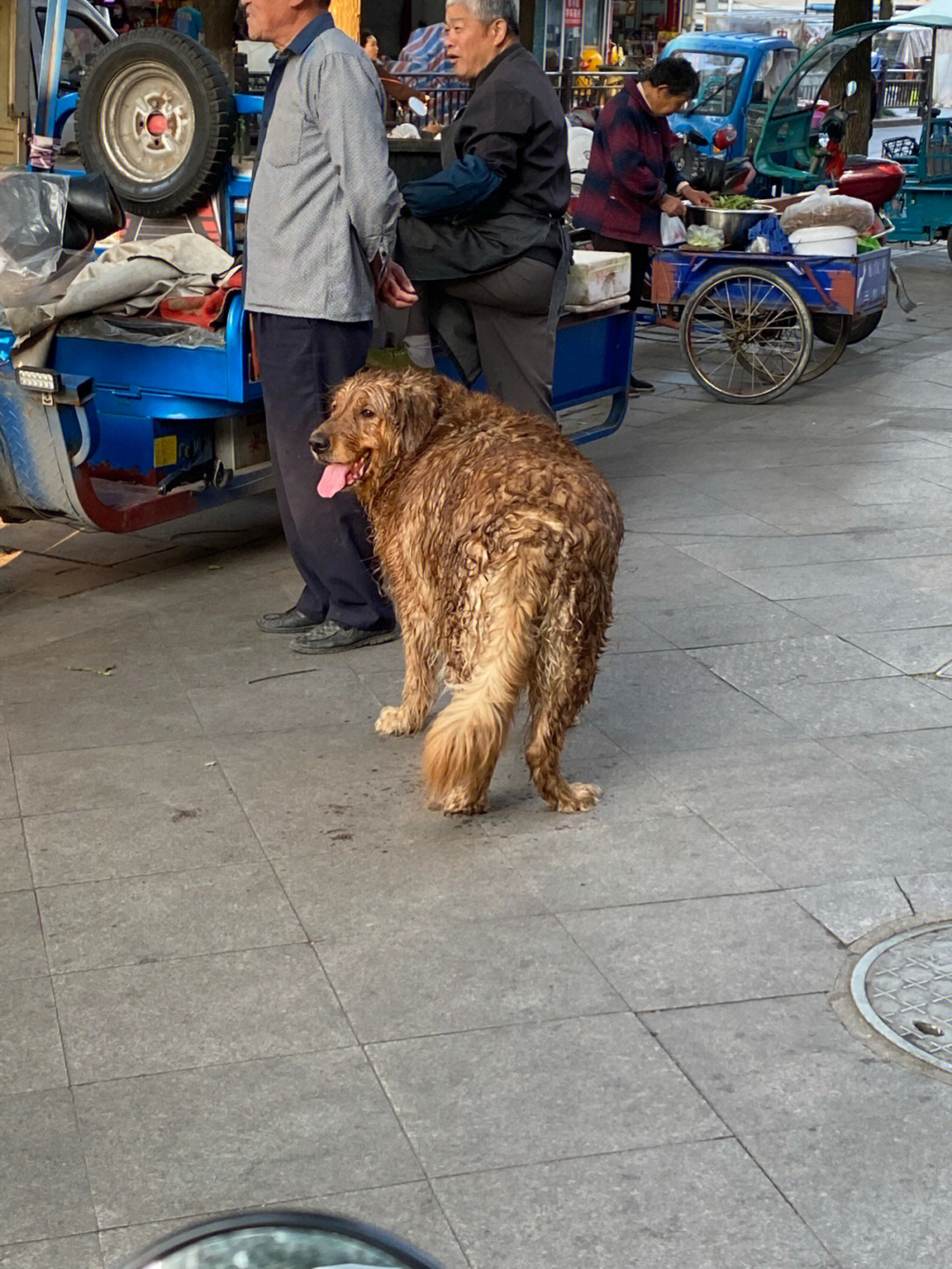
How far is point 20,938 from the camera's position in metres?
3.65

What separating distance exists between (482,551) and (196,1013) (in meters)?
1.35

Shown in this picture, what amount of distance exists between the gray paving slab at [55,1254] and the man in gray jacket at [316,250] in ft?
10.2

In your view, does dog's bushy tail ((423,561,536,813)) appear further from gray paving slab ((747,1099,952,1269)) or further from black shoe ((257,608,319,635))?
black shoe ((257,608,319,635))

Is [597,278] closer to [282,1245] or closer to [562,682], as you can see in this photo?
[562,682]

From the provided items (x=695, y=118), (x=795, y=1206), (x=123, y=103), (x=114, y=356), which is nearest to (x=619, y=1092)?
(x=795, y=1206)

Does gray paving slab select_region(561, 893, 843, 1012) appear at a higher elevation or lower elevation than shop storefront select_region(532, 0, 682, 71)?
lower

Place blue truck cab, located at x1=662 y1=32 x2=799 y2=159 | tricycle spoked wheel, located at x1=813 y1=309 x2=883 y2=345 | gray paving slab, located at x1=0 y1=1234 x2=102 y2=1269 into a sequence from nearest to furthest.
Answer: gray paving slab, located at x1=0 y1=1234 x2=102 y2=1269 < tricycle spoked wheel, located at x1=813 y1=309 x2=883 y2=345 < blue truck cab, located at x1=662 y1=32 x2=799 y2=159

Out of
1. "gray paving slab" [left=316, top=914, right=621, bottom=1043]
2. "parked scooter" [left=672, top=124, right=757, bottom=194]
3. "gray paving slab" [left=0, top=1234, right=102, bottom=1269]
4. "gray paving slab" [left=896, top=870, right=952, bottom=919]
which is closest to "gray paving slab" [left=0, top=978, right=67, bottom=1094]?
"gray paving slab" [left=0, top=1234, right=102, bottom=1269]

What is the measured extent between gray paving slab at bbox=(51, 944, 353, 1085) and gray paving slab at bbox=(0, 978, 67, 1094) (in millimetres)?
21

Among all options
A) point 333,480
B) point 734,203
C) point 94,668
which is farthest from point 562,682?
point 734,203

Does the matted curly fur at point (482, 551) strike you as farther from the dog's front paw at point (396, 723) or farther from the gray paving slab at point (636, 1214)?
the gray paving slab at point (636, 1214)

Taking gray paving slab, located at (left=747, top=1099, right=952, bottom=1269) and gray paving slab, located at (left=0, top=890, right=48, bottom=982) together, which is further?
gray paving slab, located at (left=0, top=890, right=48, bottom=982)

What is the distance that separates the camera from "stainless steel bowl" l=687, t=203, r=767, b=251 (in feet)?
33.1

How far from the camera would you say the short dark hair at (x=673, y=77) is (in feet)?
30.2
